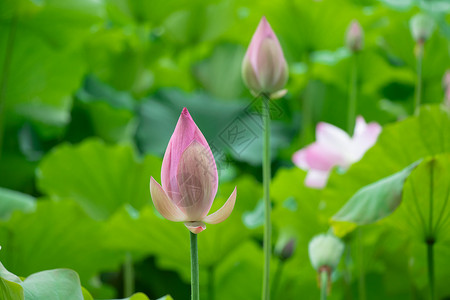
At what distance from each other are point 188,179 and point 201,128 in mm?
868

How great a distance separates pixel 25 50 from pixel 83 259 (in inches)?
18.8

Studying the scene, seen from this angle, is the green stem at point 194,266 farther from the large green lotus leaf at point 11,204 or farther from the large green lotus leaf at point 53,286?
the large green lotus leaf at point 11,204

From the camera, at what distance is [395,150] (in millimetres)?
627

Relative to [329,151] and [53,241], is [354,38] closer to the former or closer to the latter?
[329,151]

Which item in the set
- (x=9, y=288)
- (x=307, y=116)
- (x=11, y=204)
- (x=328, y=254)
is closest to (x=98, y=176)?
(x=11, y=204)

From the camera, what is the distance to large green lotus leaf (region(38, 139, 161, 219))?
0.94 m

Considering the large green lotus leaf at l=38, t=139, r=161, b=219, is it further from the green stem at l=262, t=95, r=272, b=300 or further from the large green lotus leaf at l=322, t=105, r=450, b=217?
the green stem at l=262, t=95, r=272, b=300

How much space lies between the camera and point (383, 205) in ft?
1.56

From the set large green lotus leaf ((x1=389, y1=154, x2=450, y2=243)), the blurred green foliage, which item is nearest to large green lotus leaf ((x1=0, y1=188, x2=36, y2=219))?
the blurred green foliage

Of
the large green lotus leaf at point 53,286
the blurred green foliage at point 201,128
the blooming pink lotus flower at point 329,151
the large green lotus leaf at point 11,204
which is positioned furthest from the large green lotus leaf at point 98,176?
the large green lotus leaf at point 53,286

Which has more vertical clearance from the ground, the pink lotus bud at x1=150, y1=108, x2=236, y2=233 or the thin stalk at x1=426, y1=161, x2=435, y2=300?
the pink lotus bud at x1=150, y1=108, x2=236, y2=233

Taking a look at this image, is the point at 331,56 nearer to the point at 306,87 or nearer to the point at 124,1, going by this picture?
the point at 306,87

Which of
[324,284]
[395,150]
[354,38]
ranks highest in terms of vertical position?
[354,38]

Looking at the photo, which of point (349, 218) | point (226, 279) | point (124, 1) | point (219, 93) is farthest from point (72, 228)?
point (219, 93)
